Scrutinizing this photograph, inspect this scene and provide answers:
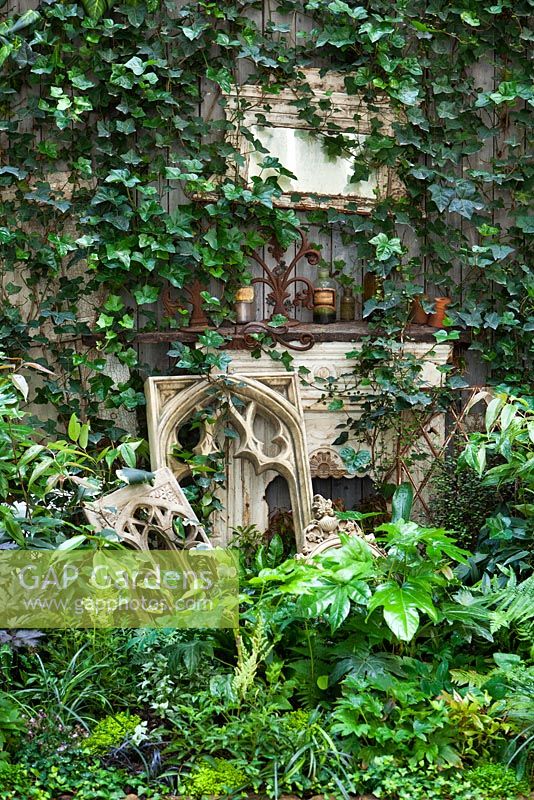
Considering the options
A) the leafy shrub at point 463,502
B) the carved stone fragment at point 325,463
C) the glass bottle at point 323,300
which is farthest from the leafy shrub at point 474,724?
the glass bottle at point 323,300

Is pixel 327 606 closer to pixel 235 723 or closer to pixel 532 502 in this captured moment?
pixel 235 723

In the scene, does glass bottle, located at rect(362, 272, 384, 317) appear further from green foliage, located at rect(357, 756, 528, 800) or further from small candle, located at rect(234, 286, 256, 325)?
green foliage, located at rect(357, 756, 528, 800)

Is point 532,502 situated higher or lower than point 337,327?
lower

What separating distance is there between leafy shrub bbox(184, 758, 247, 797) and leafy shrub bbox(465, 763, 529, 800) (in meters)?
0.76

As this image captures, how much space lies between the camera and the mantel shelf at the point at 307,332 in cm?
453

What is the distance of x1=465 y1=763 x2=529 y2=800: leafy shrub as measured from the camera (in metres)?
2.76

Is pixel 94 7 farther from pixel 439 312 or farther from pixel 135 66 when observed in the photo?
pixel 439 312

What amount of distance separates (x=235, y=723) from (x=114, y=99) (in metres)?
3.17

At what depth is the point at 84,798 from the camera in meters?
2.68

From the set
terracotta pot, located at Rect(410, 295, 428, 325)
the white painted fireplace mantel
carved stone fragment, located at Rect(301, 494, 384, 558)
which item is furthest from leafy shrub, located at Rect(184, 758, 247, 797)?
terracotta pot, located at Rect(410, 295, 428, 325)

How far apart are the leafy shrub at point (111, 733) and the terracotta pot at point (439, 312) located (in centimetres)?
275

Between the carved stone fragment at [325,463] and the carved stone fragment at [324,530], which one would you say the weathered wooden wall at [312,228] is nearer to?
the carved stone fragment at [325,463]

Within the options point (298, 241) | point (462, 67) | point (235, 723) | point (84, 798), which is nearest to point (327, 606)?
point (235, 723)

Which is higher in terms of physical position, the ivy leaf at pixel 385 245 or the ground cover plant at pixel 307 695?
the ivy leaf at pixel 385 245
